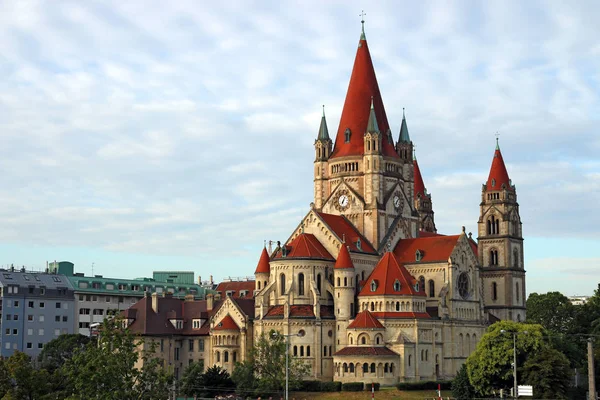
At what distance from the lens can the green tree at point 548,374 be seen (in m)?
99.3

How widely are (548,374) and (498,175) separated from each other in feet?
182

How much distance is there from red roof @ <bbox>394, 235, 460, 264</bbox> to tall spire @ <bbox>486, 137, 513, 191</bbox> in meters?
23.1

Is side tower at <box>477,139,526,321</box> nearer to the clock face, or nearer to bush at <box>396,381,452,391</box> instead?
the clock face

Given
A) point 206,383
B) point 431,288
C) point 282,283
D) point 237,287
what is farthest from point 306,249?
point 237,287

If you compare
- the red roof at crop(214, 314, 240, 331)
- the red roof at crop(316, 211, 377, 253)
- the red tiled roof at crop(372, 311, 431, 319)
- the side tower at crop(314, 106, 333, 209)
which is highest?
the side tower at crop(314, 106, 333, 209)

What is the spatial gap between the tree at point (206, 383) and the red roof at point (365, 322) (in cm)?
1732

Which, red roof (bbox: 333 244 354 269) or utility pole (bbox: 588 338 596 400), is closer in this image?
utility pole (bbox: 588 338 596 400)

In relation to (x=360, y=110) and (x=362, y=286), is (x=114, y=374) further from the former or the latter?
(x=360, y=110)

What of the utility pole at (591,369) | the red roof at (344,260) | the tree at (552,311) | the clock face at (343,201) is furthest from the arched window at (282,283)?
the tree at (552,311)

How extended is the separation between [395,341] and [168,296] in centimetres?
4313

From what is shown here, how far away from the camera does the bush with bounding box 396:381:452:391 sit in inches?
4466

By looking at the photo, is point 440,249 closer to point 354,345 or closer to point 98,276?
point 354,345

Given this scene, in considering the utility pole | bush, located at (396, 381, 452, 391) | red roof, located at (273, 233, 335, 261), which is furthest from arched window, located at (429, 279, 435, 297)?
the utility pole

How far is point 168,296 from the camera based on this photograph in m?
146
